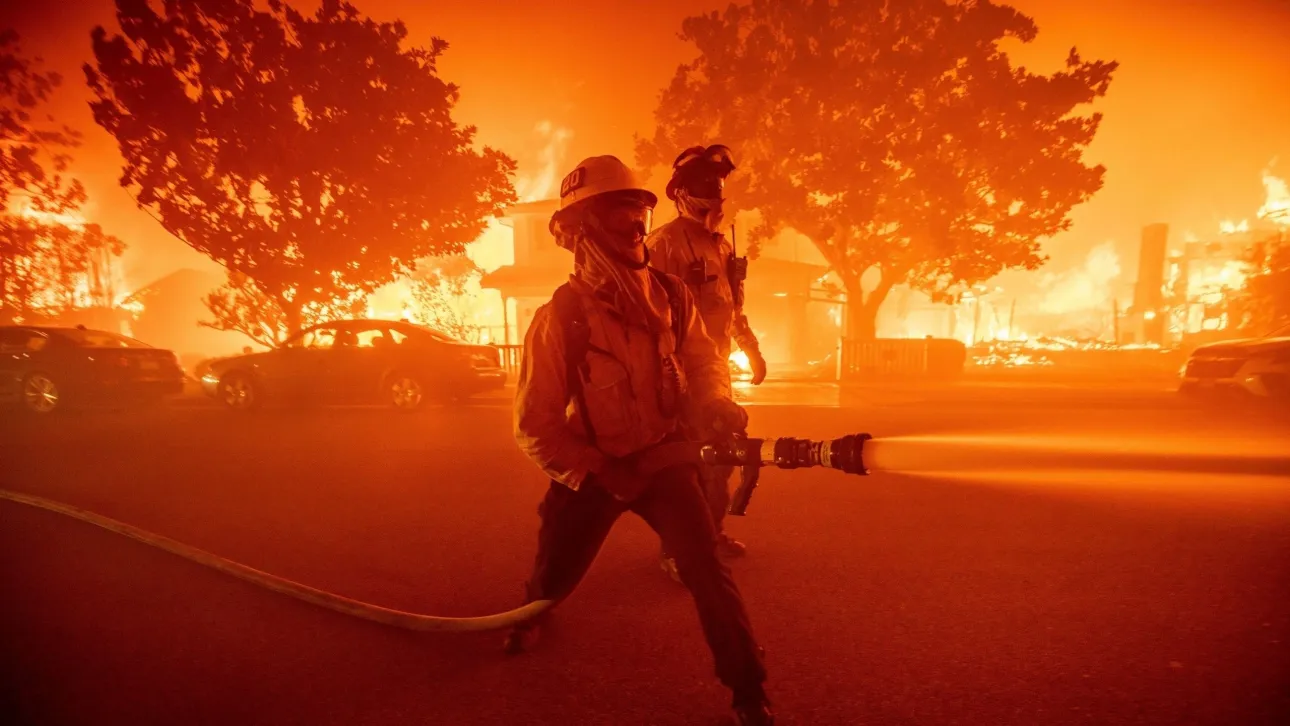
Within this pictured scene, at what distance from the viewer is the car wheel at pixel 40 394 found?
35.1ft

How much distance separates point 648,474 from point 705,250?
152 cm

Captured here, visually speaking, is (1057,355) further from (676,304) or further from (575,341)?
(575,341)

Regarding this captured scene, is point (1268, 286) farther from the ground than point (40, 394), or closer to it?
farther from the ground

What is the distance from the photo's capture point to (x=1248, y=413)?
8758mm

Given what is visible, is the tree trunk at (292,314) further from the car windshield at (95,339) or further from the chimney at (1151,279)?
the chimney at (1151,279)

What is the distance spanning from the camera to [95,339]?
11.1m

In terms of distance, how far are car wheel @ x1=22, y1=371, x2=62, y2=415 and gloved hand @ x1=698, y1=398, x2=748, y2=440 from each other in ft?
43.7

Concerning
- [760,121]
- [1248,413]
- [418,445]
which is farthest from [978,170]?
[418,445]

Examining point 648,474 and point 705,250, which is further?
point 705,250

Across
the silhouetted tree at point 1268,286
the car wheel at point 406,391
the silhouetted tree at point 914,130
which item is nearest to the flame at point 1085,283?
the silhouetted tree at point 1268,286

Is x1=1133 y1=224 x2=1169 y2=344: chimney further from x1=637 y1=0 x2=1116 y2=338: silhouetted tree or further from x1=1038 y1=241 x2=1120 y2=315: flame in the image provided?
x1=637 y1=0 x2=1116 y2=338: silhouetted tree

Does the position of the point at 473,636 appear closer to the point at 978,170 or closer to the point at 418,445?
the point at 418,445

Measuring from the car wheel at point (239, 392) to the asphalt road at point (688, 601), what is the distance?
4.80 metres

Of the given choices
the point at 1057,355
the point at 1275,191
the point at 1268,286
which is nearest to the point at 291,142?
the point at 1057,355
